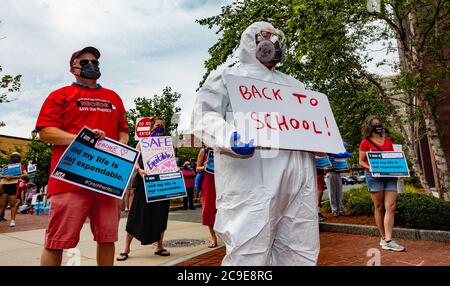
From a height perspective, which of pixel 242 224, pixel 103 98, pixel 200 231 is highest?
pixel 103 98

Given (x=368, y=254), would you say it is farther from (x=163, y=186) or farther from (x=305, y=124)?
(x=305, y=124)

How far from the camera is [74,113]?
2723 millimetres

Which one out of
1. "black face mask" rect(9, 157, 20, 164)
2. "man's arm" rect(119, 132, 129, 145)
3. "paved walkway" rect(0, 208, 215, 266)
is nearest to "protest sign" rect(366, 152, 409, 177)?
"paved walkway" rect(0, 208, 215, 266)

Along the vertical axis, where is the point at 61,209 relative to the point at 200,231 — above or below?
above

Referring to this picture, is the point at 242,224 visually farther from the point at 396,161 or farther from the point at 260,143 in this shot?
the point at 396,161

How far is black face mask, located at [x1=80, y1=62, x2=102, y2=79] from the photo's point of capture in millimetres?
2846

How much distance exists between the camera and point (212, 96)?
230cm

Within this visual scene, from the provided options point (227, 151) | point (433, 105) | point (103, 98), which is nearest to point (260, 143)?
point (227, 151)

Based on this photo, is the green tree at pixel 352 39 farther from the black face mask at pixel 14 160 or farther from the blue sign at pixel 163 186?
the black face mask at pixel 14 160

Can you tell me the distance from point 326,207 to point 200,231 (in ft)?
13.1

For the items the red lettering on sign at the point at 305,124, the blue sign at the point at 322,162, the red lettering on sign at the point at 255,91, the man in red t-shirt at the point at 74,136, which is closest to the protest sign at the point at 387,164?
the blue sign at the point at 322,162

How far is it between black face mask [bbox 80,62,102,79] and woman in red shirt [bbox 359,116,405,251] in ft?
12.8

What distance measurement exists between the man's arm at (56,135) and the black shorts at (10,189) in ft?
25.7

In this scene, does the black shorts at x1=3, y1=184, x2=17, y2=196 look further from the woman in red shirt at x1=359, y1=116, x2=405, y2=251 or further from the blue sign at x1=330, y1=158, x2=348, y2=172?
the woman in red shirt at x1=359, y1=116, x2=405, y2=251
